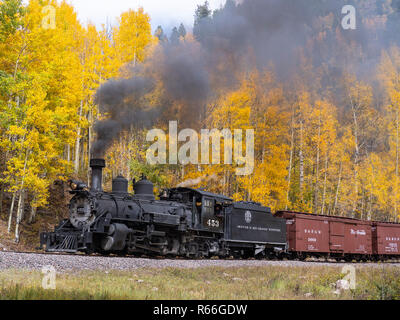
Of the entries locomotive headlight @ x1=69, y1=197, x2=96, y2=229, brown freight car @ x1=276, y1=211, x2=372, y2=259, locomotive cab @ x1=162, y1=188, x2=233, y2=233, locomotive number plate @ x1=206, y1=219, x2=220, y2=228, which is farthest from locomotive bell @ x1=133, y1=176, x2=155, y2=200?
brown freight car @ x1=276, y1=211, x2=372, y2=259

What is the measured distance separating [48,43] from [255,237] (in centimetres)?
1505

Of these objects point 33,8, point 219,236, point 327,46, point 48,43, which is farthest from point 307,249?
point 327,46

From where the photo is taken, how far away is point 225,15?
69.7ft

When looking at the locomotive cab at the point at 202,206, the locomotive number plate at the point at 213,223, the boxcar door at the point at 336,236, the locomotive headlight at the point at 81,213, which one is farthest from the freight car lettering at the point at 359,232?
the locomotive headlight at the point at 81,213

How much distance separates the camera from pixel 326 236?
23.1 metres

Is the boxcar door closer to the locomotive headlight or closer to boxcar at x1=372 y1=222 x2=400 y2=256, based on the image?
boxcar at x1=372 y1=222 x2=400 y2=256

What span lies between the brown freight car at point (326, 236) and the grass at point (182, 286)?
34.4 ft

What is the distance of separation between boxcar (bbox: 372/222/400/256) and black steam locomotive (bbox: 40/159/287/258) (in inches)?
317

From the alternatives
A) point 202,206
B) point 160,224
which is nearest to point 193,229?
point 202,206

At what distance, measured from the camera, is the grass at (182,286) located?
6.50 meters

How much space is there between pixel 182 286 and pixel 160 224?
7.29 meters

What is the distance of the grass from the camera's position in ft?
21.3

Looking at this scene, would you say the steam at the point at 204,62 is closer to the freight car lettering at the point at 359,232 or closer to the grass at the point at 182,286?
the grass at the point at 182,286
